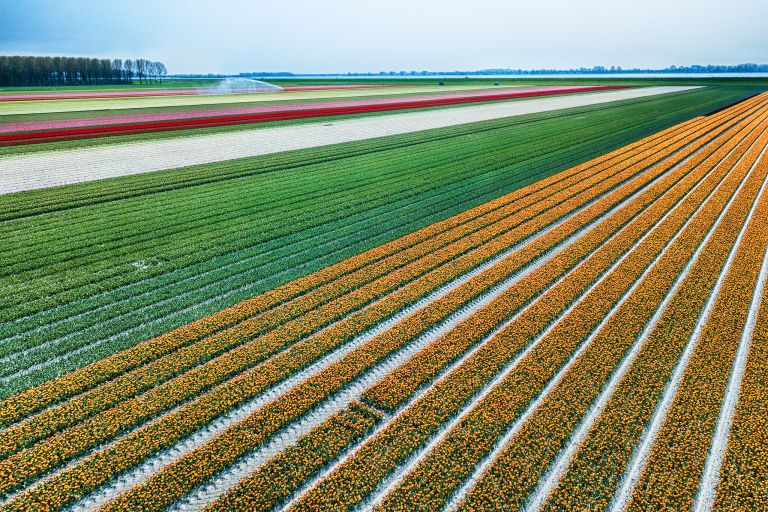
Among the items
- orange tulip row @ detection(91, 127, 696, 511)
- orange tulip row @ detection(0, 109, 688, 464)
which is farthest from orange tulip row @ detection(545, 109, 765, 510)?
orange tulip row @ detection(0, 109, 688, 464)

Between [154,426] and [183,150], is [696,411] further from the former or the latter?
[183,150]

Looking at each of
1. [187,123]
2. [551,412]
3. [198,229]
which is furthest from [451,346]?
[187,123]

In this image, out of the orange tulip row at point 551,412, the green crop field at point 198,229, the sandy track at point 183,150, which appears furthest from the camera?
the sandy track at point 183,150

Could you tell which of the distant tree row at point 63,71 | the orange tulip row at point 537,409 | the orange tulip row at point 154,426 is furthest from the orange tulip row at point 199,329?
the distant tree row at point 63,71

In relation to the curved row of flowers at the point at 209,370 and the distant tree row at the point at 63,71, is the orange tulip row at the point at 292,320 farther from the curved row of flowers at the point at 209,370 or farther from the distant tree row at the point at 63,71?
the distant tree row at the point at 63,71

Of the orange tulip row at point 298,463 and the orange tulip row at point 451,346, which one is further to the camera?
the orange tulip row at point 451,346
